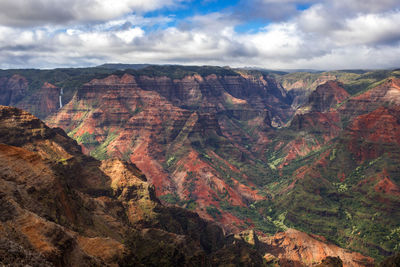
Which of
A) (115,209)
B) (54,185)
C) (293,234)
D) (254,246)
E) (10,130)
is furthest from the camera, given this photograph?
(293,234)

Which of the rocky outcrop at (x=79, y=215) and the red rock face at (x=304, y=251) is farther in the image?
the red rock face at (x=304, y=251)

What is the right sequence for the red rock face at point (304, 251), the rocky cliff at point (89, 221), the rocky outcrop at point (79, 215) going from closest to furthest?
the rocky outcrop at point (79, 215) < the rocky cliff at point (89, 221) < the red rock face at point (304, 251)

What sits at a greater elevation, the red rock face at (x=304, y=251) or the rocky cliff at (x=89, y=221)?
the rocky cliff at (x=89, y=221)

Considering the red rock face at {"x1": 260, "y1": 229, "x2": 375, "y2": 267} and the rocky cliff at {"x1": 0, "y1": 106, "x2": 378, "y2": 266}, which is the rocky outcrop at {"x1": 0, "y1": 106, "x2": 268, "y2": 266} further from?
the red rock face at {"x1": 260, "y1": 229, "x2": 375, "y2": 267}

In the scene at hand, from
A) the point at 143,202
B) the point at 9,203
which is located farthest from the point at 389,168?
the point at 9,203

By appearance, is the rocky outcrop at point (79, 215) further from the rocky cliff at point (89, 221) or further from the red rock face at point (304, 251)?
the red rock face at point (304, 251)

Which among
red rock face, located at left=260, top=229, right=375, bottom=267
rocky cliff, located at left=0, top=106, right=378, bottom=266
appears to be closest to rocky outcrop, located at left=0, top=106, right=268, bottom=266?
rocky cliff, located at left=0, top=106, right=378, bottom=266

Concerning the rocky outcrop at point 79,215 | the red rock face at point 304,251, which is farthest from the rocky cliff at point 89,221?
the red rock face at point 304,251

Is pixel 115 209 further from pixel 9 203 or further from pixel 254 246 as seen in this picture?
pixel 254 246

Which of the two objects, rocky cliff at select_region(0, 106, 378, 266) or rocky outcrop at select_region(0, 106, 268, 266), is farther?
rocky cliff at select_region(0, 106, 378, 266)

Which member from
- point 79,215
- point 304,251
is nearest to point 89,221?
point 79,215

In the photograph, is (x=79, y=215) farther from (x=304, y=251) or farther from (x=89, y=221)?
(x=304, y=251)
